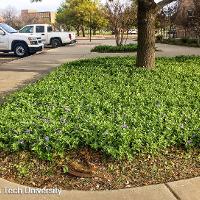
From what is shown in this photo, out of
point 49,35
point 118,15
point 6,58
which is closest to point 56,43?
point 49,35

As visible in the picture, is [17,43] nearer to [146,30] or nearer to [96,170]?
[146,30]

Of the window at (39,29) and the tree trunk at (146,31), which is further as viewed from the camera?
the window at (39,29)

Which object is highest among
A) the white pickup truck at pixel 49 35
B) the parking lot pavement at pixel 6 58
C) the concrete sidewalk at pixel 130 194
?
the white pickup truck at pixel 49 35

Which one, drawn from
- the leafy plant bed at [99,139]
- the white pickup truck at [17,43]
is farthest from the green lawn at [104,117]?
the white pickup truck at [17,43]

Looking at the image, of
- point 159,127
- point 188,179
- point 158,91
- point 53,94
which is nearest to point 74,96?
point 53,94

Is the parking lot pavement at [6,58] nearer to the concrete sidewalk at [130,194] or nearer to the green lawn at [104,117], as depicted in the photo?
the green lawn at [104,117]

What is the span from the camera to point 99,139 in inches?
188

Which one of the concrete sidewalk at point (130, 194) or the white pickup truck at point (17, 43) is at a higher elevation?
the white pickup truck at point (17, 43)

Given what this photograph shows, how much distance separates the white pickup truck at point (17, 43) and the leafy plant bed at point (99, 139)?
1401cm

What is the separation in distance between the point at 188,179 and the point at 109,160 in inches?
36.6

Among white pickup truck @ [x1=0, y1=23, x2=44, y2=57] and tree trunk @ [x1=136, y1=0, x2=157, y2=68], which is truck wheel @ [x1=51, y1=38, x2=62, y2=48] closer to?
white pickup truck @ [x1=0, y1=23, x2=44, y2=57]

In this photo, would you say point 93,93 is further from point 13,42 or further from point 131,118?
point 13,42

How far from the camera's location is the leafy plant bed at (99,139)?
4.37m

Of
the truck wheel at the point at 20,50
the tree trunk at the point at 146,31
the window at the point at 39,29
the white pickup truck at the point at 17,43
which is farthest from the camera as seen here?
the window at the point at 39,29
